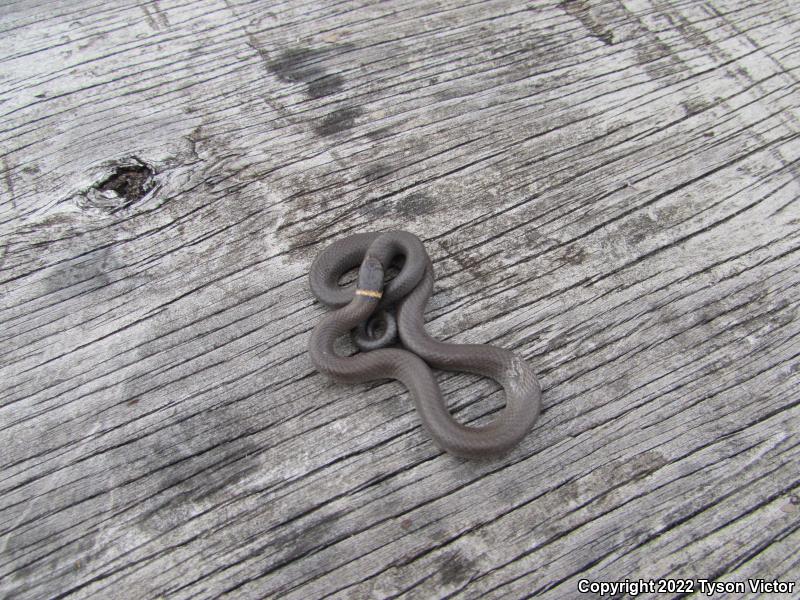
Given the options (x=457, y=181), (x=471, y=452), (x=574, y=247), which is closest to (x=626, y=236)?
(x=574, y=247)

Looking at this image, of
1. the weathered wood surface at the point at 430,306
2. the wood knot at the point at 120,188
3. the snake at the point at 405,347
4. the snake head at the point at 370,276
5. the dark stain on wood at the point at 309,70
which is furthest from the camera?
the dark stain on wood at the point at 309,70

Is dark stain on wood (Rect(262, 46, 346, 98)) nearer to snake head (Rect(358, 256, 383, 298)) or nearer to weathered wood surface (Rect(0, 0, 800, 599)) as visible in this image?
weathered wood surface (Rect(0, 0, 800, 599))

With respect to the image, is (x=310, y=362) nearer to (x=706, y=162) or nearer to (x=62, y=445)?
(x=62, y=445)

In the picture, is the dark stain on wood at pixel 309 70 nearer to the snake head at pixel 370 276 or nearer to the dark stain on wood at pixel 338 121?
the dark stain on wood at pixel 338 121

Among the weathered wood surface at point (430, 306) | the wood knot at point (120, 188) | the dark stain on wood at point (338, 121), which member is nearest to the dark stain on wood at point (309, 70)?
the weathered wood surface at point (430, 306)

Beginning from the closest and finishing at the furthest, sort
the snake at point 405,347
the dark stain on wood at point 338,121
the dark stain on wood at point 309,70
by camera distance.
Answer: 1. the snake at point 405,347
2. the dark stain on wood at point 338,121
3. the dark stain on wood at point 309,70

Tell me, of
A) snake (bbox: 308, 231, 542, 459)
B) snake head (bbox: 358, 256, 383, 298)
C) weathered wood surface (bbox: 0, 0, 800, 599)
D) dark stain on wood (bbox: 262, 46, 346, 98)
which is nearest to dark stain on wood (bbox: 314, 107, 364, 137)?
weathered wood surface (bbox: 0, 0, 800, 599)

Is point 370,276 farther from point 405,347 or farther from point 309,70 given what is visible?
point 309,70
